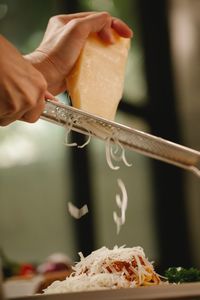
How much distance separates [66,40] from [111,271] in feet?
2.22

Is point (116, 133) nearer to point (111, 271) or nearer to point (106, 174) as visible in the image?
point (111, 271)

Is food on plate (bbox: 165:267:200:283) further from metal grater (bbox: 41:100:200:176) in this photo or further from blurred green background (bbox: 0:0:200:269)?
blurred green background (bbox: 0:0:200:269)

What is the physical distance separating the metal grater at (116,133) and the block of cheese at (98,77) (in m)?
0.17

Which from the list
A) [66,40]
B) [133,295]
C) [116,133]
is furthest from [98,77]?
[133,295]

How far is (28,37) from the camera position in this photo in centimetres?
341

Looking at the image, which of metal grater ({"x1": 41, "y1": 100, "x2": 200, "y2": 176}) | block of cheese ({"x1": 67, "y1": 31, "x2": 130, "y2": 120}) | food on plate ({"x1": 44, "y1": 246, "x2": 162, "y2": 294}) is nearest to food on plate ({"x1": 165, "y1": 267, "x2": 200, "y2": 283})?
food on plate ({"x1": 44, "y1": 246, "x2": 162, "y2": 294})

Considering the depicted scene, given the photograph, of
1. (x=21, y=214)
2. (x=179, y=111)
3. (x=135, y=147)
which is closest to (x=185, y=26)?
(x=179, y=111)

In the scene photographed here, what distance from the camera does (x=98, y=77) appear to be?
1.54 m

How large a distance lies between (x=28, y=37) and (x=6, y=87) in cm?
259

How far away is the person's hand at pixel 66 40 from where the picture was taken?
61.3 inches

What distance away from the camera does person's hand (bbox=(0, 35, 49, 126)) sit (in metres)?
0.90

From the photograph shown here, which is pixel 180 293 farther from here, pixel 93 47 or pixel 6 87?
pixel 93 47

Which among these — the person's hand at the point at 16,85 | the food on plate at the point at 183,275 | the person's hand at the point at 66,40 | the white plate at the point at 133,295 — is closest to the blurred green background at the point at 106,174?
the person's hand at the point at 66,40

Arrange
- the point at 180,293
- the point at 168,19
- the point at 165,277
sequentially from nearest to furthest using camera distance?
the point at 180,293 < the point at 165,277 < the point at 168,19
